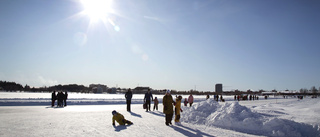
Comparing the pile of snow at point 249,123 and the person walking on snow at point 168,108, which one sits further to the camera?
the person walking on snow at point 168,108

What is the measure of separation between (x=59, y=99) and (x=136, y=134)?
595 inches

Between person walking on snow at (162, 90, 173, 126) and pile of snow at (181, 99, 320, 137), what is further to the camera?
person walking on snow at (162, 90, 173, 126)

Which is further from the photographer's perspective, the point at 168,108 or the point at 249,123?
the point at 168,108

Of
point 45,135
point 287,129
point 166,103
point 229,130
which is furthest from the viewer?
point 166,103

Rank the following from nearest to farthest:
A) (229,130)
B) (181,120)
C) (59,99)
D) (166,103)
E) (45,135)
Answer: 1. (45,135)
2. (229,130)
3. (166,103)
4. (181,120)
5. (59,99)

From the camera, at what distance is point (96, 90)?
145125 millimetres

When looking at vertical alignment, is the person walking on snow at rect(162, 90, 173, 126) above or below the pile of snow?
above

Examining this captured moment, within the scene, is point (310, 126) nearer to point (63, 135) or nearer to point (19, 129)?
point (63, 135)

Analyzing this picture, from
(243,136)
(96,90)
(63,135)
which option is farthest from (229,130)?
(96,90)

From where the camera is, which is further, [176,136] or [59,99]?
[59,99]

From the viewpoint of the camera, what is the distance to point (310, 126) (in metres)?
7.50

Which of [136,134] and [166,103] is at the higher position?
[166,103]

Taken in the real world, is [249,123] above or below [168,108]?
below

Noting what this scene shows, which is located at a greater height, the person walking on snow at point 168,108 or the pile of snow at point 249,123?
the person walking on snow at point 168,108
